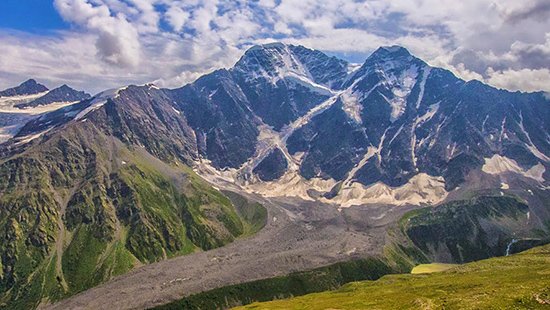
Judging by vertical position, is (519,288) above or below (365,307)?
above

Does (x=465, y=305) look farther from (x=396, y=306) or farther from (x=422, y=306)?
(x=396, y=306)

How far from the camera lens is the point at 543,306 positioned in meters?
108

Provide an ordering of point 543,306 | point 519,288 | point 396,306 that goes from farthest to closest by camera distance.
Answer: point 396,306, point 519,288, point 543,306

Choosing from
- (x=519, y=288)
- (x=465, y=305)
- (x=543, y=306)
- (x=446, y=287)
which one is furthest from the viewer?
(x=446, y=287)

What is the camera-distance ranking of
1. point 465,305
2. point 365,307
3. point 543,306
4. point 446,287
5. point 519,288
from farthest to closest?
1. point 446,287
2. point 365,307
3. point 519,288
4. point 465,305
5. point 543,306

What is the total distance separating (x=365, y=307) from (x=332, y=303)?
41.1m

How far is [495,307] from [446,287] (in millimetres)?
84740

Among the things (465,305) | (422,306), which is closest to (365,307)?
(422,306)

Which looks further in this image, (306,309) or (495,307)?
(306,309)

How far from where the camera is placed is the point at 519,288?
12938 cm

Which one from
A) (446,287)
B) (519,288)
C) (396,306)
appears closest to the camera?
(519,288)

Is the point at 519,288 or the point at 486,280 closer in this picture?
the point at 519,288

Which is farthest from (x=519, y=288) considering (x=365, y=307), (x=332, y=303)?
(x=332, y=303)

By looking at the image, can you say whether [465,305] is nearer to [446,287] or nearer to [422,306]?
[422,306]
